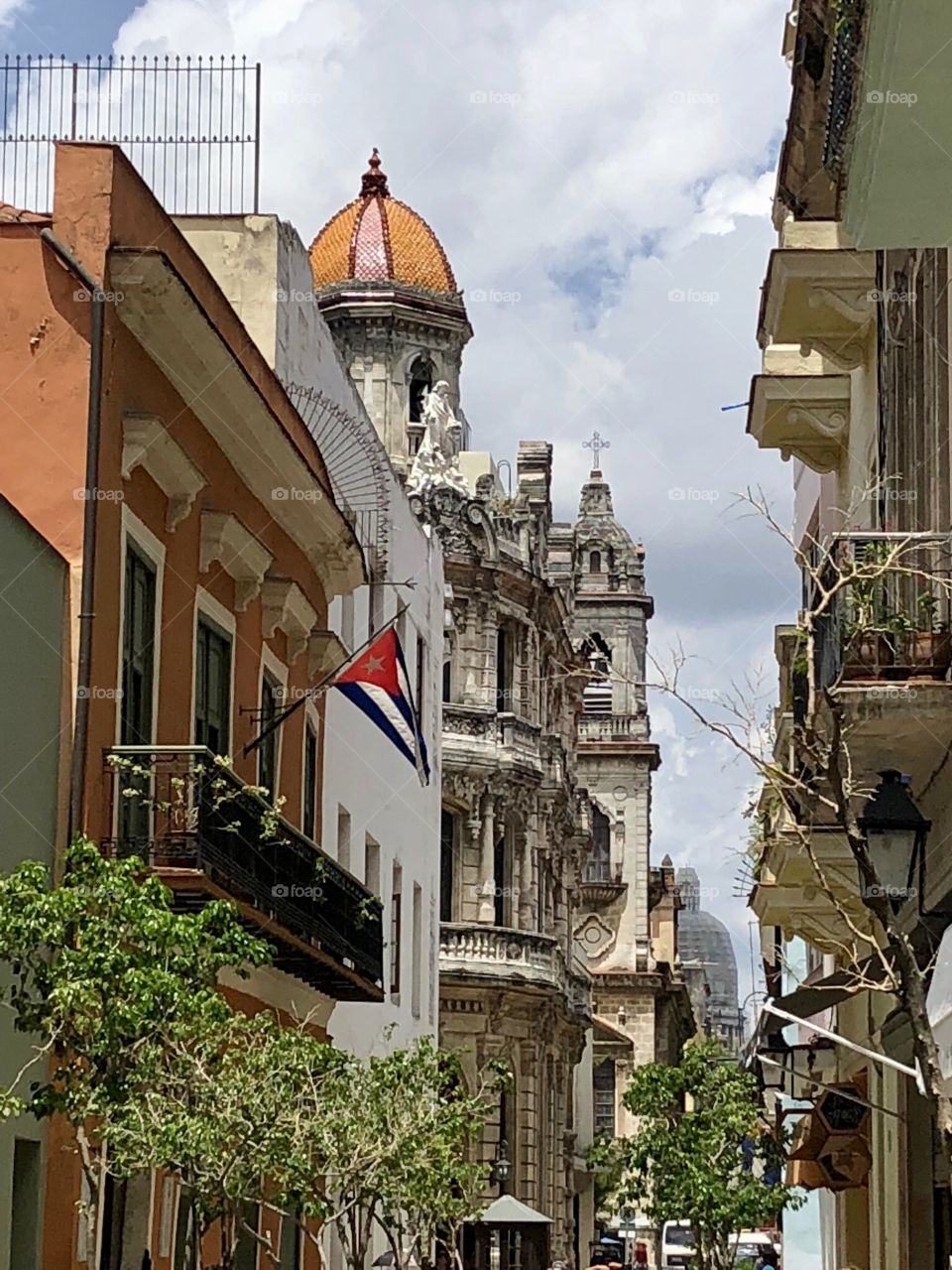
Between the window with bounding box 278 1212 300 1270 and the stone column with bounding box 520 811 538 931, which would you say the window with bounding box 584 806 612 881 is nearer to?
the stone column with bounding box 520 811 538 931

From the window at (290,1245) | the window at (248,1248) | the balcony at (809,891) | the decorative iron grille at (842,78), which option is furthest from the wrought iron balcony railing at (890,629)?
the window at (290,1245)

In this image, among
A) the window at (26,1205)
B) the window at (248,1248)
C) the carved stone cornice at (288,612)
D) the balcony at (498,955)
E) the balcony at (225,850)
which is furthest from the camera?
the balcony at (498,955)

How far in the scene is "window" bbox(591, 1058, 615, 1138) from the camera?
2859 inches

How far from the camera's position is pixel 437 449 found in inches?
1818

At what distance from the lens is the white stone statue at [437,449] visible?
4544 cm

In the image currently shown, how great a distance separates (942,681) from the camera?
41.7ft

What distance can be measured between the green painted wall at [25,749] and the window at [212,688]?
3578mm

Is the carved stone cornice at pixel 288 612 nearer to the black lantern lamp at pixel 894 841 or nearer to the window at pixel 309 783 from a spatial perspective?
the window at pixel 309 783

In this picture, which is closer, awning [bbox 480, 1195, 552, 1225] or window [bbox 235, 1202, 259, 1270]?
window [bbox 235, 1202, 259, 1270]

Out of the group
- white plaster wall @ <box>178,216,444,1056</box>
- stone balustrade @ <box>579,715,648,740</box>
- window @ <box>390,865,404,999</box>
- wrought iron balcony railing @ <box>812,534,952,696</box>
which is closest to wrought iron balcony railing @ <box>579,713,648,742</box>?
stone balustrade @ <box>579,715,648,740</box>

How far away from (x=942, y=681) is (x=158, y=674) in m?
6.30

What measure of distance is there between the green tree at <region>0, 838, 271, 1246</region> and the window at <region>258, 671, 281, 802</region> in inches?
306

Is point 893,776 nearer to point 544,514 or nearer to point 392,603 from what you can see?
point 392,603

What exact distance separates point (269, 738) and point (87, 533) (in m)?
6.57
